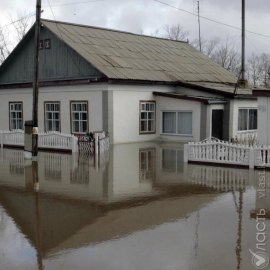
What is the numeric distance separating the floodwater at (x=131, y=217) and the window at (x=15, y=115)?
546 inches

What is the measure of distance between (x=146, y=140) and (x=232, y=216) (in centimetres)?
1661

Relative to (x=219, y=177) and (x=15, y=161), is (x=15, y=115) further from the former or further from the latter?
(x=219, y=177)

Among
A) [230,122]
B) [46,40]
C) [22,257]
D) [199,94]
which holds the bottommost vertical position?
[22,257]

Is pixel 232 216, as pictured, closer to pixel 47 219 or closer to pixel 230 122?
pixel 47 219

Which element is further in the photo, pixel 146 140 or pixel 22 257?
pixel 146 140

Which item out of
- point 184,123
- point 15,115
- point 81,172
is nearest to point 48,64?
point 15,115

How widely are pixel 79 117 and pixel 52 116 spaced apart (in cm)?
231

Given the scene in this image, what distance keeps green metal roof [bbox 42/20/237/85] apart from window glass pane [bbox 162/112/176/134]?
203cm

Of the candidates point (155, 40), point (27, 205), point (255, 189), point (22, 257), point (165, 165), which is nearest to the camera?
point (22, 257)

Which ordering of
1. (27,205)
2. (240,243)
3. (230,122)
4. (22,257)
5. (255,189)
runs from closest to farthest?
(22,257) → (240,243) → (27,205) → (255,189) → (230,122)

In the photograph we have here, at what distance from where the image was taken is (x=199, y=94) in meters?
26.0

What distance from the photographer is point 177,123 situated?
82.5 feet

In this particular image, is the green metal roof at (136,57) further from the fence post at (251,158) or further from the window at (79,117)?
the fence post at (251,158)

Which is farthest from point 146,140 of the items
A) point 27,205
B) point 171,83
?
point 27,205
